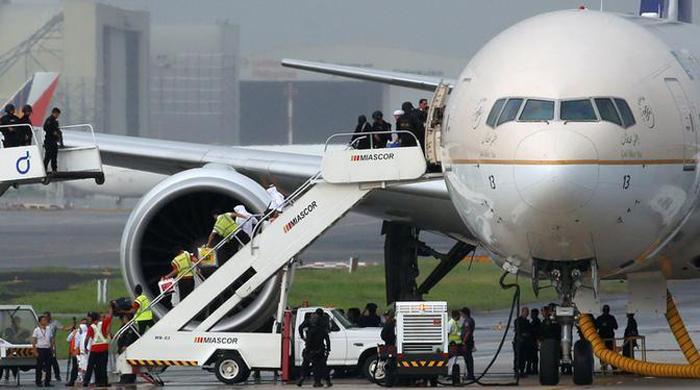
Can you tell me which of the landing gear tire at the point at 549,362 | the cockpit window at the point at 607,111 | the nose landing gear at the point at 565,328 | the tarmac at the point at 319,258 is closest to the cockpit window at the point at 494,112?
the cockpit window at the point at 607,111

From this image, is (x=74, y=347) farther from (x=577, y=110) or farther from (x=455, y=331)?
(x=577, y=110)

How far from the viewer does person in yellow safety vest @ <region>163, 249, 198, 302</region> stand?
20.2 m

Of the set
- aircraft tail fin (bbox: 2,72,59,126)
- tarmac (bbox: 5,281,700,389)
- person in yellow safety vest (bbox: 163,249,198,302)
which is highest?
aircraft tail fin (bbox: 2,72,59,126)

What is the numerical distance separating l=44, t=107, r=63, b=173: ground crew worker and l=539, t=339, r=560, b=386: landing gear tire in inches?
269

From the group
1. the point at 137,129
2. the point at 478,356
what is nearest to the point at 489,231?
the point at 478,356

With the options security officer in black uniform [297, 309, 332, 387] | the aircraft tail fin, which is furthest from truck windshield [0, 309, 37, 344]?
the aircraft tail fin

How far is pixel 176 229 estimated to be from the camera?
2108 centimetres

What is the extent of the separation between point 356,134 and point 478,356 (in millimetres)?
5823

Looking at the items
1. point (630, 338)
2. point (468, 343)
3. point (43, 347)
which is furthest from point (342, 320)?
point (43, 347)

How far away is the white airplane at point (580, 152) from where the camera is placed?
15594 mm

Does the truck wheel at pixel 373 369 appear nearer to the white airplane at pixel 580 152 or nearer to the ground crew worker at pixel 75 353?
the white airplane at pixel 580 152

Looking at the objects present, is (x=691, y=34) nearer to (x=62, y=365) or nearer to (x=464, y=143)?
(x=464, y=143)

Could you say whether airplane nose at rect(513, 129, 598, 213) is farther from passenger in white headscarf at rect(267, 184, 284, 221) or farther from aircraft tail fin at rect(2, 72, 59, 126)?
aircraft tail fin at rect(2, 72, 59, 126)

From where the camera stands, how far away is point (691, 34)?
18.8 metres
